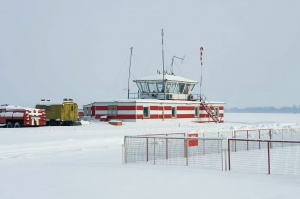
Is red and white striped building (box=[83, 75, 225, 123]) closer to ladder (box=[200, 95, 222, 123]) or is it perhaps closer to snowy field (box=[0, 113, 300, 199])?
ladder (box=[200, 95, 222, 123])

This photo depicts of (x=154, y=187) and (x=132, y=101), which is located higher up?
(x=132, y=101)

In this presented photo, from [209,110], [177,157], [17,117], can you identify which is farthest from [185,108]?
[177,157]

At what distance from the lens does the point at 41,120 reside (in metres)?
44.9

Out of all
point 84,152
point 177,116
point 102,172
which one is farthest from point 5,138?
point 177,116

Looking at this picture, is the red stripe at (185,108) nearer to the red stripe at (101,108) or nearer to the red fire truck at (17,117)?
the red stripe at (101,108)

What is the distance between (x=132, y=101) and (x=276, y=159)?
30164 mm

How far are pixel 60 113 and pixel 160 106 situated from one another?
1263 centimetres

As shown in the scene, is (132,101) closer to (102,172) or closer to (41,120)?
(41,120)

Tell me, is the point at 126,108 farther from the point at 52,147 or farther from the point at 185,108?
the point at 52,147

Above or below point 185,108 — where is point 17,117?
below

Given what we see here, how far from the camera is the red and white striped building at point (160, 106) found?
52281 millimetres

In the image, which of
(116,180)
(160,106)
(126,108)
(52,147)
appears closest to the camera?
(116,180)

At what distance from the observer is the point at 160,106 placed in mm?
54938

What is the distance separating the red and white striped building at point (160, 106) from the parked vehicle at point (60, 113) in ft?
14.2
